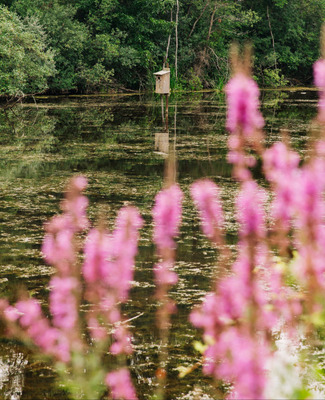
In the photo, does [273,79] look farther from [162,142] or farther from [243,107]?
[243,107]


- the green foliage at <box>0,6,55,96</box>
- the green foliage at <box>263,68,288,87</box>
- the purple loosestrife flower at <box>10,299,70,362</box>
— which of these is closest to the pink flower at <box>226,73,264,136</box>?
the purple loosestrife flower at <box>10,299,70,362</box>

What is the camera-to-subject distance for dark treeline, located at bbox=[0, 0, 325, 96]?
22516 mm

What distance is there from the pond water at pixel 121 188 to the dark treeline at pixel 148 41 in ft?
19.0

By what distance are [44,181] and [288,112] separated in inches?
415

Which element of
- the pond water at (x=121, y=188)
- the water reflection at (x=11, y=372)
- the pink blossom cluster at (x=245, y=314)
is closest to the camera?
the pink blossom cluster at (x=245, y=314)

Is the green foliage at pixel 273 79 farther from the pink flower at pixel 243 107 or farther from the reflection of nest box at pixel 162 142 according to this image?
the pink flower at pixel 243 107

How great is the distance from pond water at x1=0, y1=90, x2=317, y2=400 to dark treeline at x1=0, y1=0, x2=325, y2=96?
228 inches

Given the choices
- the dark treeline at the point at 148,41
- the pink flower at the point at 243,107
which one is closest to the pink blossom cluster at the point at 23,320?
the pink flower at the point at 243,107

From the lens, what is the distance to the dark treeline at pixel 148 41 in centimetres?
2252

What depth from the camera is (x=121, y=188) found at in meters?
6.81

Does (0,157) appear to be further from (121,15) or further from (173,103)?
(121,15)

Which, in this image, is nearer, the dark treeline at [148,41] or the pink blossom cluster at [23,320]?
the pink blossom cluster at [23,320]

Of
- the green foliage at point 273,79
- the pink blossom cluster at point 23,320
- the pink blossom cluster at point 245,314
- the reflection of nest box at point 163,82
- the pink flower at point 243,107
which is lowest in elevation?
the pink blossom cluster at point 23,320

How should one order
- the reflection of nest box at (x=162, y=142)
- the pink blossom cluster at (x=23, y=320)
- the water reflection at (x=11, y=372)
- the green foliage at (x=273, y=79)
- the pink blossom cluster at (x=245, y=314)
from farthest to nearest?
the green foliage at (x=273, y=79) → the reflection of nest box at (x=162, y=142) → the pink blossom cluster at (x=23, y=320) → the water reflection at (x=11, y=372) → the pink blossom cluster at (x=245, y=314)
